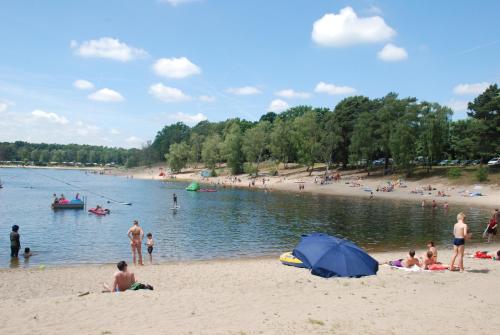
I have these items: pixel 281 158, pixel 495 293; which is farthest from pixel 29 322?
pixel 281 158

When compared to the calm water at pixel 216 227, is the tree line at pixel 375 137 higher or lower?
higher

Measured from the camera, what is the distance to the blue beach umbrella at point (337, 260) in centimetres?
1670

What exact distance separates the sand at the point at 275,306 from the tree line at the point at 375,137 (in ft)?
204

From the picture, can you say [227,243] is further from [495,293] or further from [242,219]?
[495,293]

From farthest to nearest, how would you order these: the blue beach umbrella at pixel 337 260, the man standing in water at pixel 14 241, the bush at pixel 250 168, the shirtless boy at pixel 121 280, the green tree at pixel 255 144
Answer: the green tree at pixel 255 144, the bush at pixel 250 168, the man standing in water at pixel 14 241, the blue beach umbrella at pixel 337 260, the shirtless boy at pixel 121 280

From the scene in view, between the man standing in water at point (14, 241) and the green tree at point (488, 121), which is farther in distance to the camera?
the green tree at point (488, 121)

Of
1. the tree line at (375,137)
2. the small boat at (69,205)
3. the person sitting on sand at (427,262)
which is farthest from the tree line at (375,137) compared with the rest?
the person sitting on sand at (427,262)

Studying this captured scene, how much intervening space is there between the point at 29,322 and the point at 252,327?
5.32 m

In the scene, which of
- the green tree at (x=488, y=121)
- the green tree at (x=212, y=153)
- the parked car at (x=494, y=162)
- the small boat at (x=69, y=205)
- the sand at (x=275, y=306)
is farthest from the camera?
the green tree at (x=212, y=153)

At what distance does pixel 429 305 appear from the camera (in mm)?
12352

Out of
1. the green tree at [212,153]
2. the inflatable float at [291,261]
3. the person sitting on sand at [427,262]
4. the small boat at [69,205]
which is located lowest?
the small boat at [69,205]

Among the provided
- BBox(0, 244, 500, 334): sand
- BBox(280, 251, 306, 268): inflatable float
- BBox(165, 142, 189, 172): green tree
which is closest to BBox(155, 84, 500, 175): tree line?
BBox(165, 142, 189, 172): green tree

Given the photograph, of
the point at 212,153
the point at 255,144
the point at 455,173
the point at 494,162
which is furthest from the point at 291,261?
the point at 212,153

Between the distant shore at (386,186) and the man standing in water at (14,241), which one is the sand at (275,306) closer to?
the man standing in water at (14,241)
